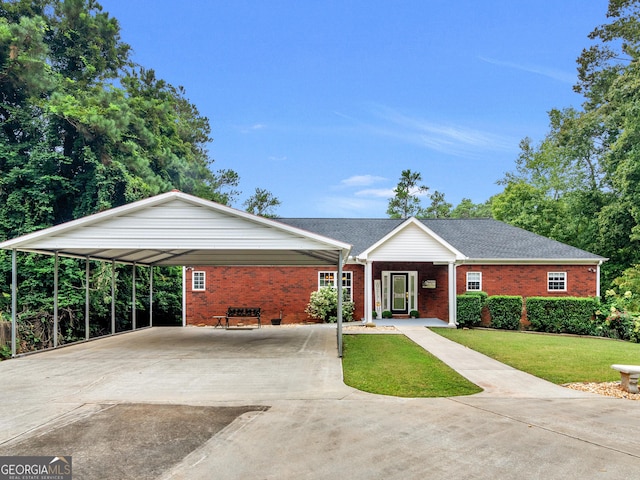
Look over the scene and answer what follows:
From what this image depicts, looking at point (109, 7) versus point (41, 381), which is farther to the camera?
point (109, 7)

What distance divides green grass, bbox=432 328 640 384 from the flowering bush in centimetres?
413

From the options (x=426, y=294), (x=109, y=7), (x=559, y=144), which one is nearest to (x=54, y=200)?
(x=109, y=7)

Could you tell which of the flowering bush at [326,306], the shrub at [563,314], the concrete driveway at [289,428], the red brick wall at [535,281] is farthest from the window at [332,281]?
the concrete driveway at [289,428]

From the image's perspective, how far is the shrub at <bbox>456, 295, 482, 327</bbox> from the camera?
1794 centimetres

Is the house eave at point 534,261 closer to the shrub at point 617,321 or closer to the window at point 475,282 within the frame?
the window at point 475,282

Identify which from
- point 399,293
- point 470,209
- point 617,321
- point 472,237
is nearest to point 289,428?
point 399,293

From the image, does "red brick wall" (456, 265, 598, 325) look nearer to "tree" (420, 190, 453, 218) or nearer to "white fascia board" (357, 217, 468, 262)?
"white fascia board" (357, 217, 468, 262)

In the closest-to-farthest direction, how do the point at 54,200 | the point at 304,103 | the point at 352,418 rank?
1. the point at 352,418
2. the point at 54,200
3. the point at 304,103

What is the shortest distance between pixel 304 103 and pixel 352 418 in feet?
96.9

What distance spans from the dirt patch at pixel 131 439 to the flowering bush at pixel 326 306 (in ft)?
41.2

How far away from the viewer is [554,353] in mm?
11594

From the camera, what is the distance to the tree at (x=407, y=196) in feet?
149

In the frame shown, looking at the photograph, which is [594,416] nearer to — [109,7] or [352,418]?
[352,418]

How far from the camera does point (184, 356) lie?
10977 mm
